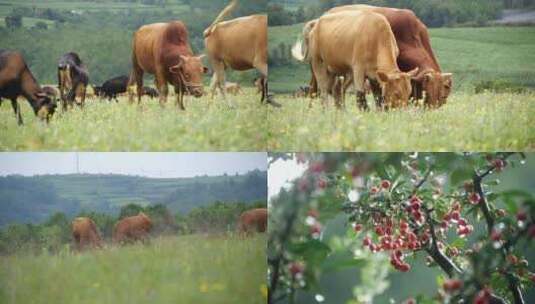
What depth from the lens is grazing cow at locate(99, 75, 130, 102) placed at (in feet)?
18.9

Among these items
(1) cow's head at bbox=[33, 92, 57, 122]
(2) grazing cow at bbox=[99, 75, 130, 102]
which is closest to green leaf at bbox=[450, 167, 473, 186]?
(2) grazing cow at bbox=[99, 75, 130, 102]

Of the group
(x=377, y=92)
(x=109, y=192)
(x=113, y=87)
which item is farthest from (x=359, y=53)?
(x=109, y=192)

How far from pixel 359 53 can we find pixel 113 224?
158cm

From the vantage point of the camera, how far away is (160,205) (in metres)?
5.73

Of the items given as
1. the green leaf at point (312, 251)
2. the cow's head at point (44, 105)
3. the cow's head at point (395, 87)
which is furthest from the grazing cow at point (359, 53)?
the cow's head at point (44, 105)

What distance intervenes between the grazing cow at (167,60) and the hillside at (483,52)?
0.47m

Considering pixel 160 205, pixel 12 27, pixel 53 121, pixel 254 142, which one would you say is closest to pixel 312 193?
pixel 254 142

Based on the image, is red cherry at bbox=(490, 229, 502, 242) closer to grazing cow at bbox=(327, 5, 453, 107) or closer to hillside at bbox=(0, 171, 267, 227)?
grazing cow at bbox=(327, 5, 453, 107)

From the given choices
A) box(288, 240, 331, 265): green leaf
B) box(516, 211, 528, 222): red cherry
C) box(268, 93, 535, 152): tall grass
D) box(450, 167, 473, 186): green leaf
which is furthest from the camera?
box(268, 93, 535, 152): tall grass

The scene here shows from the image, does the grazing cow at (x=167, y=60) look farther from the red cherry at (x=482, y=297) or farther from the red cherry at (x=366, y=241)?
the red cherry at (x=482, y=297)

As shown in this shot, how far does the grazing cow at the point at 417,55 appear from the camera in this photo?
5.65 metres

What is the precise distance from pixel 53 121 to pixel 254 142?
3.50 ft

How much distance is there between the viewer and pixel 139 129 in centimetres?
571

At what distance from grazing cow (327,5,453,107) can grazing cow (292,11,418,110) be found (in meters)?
0.03
